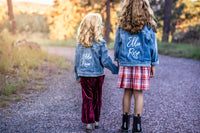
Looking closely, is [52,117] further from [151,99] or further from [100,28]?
[151,99]

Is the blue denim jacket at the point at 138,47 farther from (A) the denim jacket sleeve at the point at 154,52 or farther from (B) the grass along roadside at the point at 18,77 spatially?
(B) the grass along roadside at the point at 18,77

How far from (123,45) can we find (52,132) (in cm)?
163

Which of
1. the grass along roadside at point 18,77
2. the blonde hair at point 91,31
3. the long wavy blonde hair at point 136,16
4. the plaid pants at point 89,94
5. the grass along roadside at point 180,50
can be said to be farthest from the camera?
the grass along roadside at point 180,50

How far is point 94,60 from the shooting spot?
9.64 ft

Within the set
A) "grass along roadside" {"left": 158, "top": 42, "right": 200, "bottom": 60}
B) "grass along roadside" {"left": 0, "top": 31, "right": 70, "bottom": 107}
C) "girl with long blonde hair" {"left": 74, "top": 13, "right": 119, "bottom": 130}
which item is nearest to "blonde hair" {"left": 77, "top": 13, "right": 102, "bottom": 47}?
"girl with long blonde hair" {"left": 74, "top": 13, "right": 119, "bottom": 130}

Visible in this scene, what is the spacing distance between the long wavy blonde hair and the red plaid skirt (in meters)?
0.52

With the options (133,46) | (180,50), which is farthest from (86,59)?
(180,50)

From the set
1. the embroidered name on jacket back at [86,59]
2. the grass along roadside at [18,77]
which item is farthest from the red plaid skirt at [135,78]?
the grass along roadside at [18,77]

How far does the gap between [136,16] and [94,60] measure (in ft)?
2.81

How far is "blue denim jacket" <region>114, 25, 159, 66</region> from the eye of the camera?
8.89ft

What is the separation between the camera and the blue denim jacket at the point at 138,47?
2.71 meters

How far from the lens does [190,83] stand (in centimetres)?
606

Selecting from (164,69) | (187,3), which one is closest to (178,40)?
(164,69)

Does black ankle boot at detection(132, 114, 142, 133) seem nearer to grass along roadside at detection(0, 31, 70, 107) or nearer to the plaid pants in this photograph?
Result: the plaid pants
